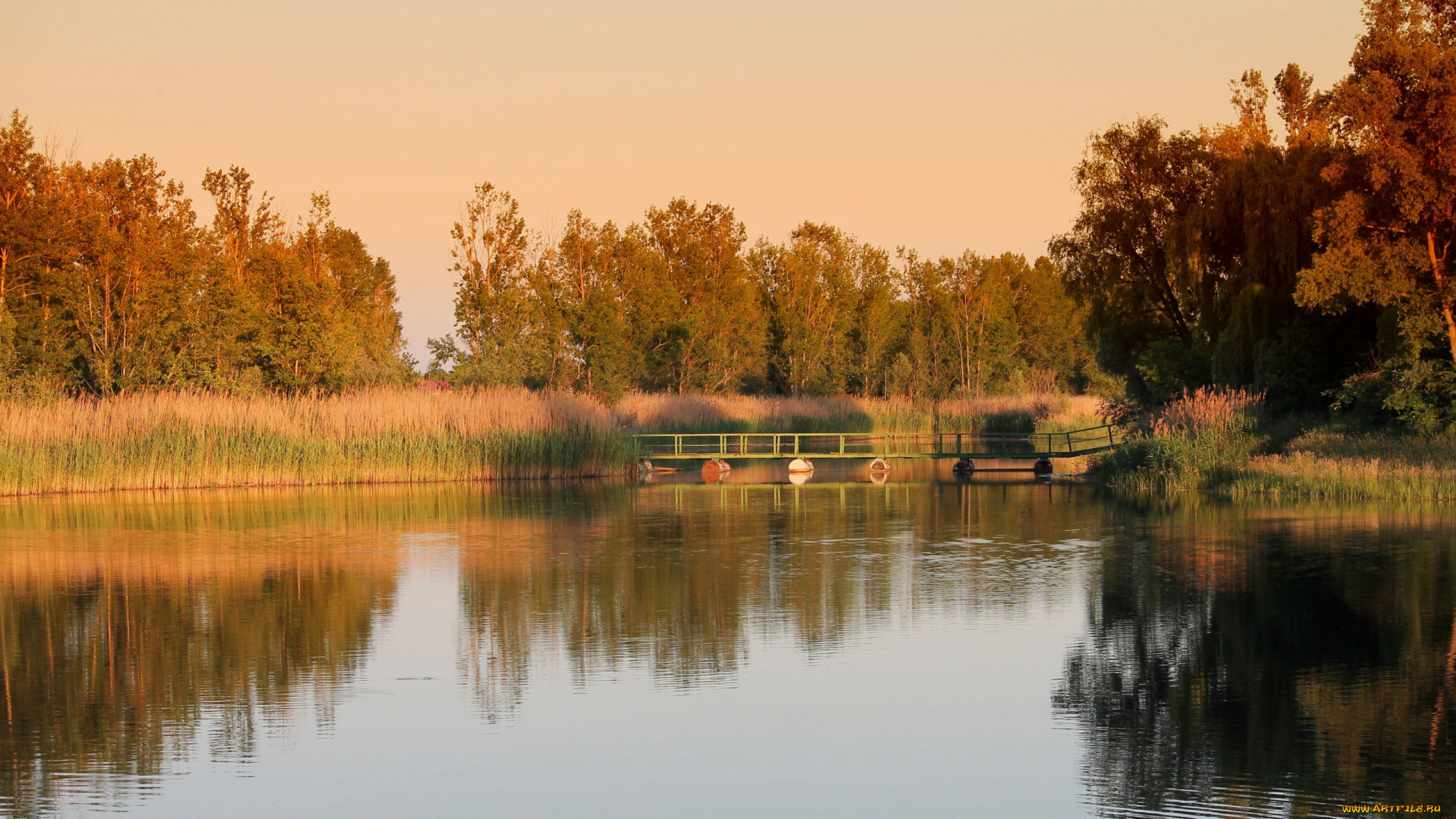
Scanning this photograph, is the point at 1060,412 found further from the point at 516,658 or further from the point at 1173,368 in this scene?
the point at 516,658

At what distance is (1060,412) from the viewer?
5431 cm

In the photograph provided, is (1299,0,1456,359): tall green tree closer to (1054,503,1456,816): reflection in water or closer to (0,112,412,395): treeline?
(1054,503,1456,816): reflection in water

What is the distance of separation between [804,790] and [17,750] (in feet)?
15.4

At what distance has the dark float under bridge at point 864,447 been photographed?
36.6 meters

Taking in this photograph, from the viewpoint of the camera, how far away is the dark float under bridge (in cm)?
3662

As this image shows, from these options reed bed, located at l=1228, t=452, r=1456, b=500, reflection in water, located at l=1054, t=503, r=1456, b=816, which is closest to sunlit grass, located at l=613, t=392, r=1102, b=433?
reed bed, located at l=1228, t=452, r=1456, b=500

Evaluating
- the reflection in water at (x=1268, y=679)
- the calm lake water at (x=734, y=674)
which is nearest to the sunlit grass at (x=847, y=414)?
the calm lake water at (x=734, y=674)

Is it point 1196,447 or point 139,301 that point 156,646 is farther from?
point 139,301

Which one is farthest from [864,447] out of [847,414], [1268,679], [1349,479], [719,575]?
[1268,679]

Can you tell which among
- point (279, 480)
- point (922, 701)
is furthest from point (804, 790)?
point (279, 480)

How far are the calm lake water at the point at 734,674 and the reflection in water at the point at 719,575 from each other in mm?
71

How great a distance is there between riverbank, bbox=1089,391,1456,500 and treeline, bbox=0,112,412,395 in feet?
74.4

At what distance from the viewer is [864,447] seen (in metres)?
46.5

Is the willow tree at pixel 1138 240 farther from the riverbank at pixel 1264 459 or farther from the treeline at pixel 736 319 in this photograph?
the treeline at pixel 736 319
